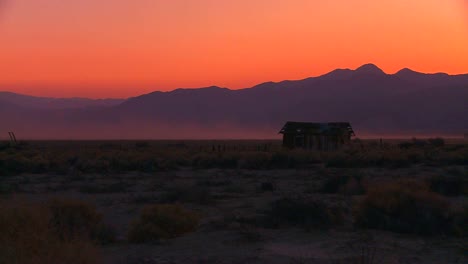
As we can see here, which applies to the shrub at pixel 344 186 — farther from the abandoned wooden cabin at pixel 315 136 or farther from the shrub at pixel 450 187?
the abandoned wooden cabin at pixel 315 136

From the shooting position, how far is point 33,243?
12.5m

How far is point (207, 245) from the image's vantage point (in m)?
16.6

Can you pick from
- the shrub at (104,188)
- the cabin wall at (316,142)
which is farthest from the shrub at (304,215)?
the cabin wall at (316,142)

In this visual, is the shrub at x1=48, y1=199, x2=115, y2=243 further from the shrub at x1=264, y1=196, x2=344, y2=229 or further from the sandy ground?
the shrub at x1=264, y1=196, x2=344, y2=229

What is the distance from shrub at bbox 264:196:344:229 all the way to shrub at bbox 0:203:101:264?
724 cm

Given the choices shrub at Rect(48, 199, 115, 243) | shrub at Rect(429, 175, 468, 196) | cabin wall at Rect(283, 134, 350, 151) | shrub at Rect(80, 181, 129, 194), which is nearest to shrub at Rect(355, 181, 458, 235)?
shrub at Rect(48, 199, 115, 243)

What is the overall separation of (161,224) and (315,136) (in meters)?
52.6

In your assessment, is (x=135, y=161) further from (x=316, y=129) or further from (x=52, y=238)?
(x=52, y=238)

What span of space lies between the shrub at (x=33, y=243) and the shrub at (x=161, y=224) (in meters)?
3.49

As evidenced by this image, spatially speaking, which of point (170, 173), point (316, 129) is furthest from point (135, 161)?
point (316, 129)

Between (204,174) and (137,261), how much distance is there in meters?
32.2

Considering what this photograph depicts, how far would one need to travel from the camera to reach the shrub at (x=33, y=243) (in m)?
11.5

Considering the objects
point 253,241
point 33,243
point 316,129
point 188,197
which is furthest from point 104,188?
point 316,129

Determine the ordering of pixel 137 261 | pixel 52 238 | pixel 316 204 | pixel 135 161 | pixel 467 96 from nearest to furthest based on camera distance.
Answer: pixel 52 238 < pixel 137 261 < pixel 316 204 < pixel 135 161 < pixel 467 96
